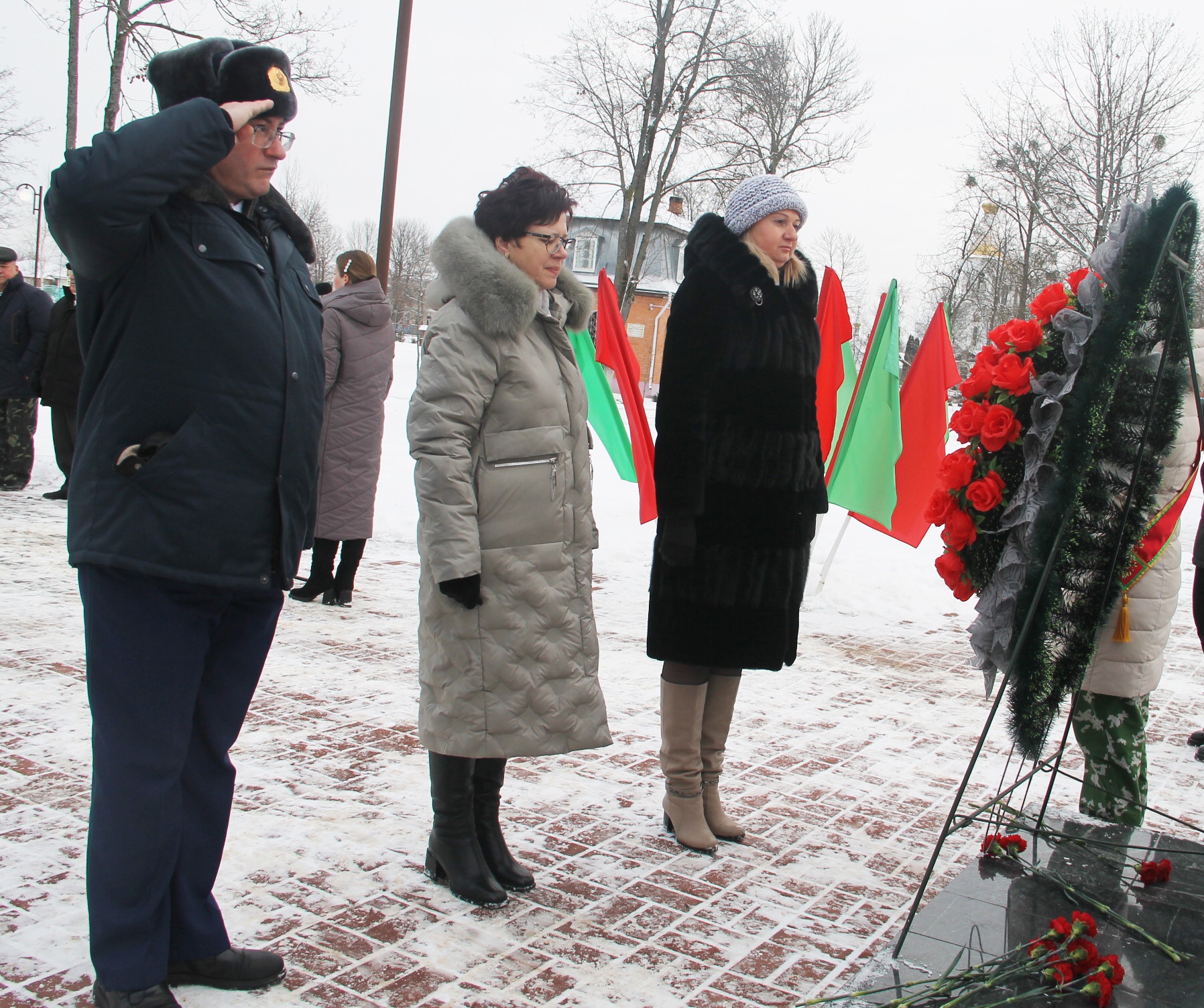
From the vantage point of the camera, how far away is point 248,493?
2387mm

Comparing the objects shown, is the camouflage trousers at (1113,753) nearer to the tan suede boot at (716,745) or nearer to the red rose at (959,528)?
the red rose at (959,528)

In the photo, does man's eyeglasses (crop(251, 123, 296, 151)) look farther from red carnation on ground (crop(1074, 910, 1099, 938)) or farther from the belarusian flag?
the belarusian flag

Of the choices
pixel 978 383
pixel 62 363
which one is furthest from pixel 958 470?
pixel 62 363

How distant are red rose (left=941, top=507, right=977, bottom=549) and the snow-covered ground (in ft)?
3.71

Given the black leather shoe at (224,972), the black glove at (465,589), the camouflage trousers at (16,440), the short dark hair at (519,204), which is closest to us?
the black leather shoe at (224,972)

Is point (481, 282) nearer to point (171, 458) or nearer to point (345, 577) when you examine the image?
point (171, 458)

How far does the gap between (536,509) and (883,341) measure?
488 centimetres

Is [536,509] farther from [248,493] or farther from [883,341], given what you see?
[883,341]

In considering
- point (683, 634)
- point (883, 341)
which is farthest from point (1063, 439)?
point (883, 341)

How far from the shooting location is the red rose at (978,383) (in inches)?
122

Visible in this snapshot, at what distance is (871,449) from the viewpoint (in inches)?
285

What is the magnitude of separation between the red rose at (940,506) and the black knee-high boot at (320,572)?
14.7ft

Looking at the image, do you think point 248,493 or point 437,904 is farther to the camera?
point 437,904

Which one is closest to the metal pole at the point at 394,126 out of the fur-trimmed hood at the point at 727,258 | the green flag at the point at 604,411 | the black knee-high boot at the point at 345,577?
the green flag at the point at 604,411
